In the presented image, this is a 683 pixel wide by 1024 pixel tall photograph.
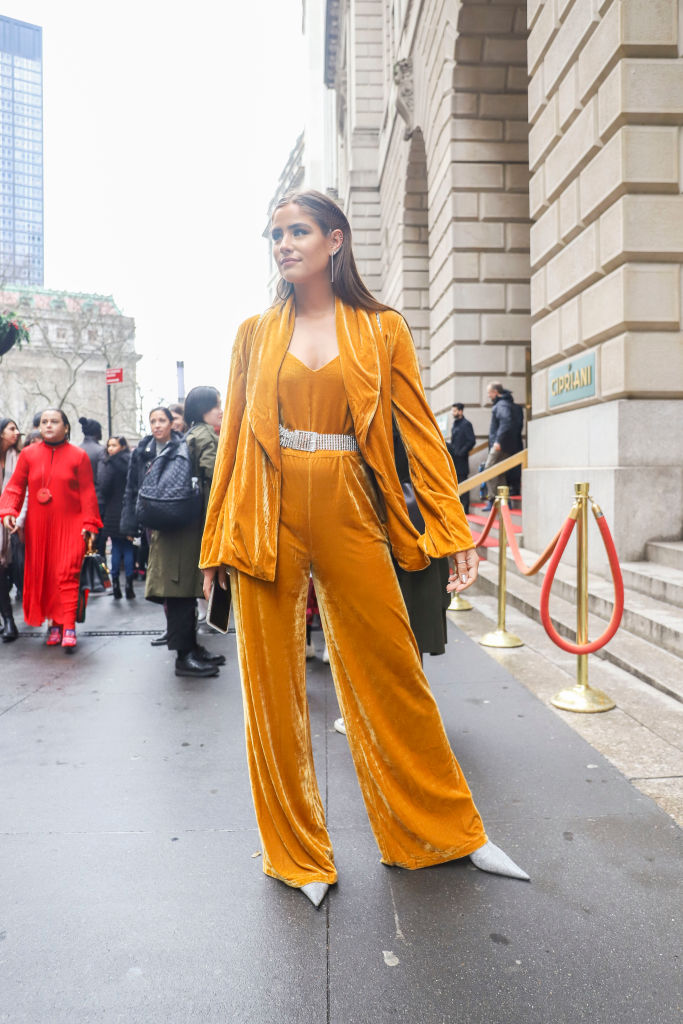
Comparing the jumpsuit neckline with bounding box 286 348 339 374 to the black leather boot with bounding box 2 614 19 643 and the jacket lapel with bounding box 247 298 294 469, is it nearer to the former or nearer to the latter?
the jacket lapel with bounding box 247 298 294 469

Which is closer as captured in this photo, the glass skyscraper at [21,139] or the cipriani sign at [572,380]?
the cipriani sign at [572,380]

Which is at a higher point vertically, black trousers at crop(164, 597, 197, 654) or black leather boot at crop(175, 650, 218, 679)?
black trousers at crop(164, 597, 197, 654)

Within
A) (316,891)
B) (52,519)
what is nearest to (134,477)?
(52,519)

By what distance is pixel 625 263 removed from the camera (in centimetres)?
697

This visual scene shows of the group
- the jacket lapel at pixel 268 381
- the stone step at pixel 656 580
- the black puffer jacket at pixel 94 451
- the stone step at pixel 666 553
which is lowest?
the stone step at pixel 656 580

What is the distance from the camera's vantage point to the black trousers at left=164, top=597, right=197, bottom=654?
541 cm

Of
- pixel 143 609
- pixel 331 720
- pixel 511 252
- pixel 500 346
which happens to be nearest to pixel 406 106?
pixel 511 252

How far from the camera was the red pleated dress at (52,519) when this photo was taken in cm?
627

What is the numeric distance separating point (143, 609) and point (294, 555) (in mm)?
6216

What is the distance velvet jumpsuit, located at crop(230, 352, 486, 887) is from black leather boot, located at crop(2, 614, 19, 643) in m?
4.84

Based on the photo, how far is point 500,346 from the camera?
13227 millimetres

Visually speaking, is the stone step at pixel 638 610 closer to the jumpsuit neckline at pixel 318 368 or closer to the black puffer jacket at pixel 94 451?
the jumpsuit neckline at pixel 318 368

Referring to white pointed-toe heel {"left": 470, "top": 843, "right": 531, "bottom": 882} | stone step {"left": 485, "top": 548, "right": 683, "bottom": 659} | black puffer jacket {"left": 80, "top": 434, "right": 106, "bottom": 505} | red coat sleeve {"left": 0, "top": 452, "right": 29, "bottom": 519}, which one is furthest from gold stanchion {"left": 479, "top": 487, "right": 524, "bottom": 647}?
black puffer jacket {"left": 80, "top": 434, "right": 106, "bottom": 505}

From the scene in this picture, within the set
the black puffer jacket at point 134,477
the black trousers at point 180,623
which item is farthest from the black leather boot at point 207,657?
the black puffer jacket at point 134,477
